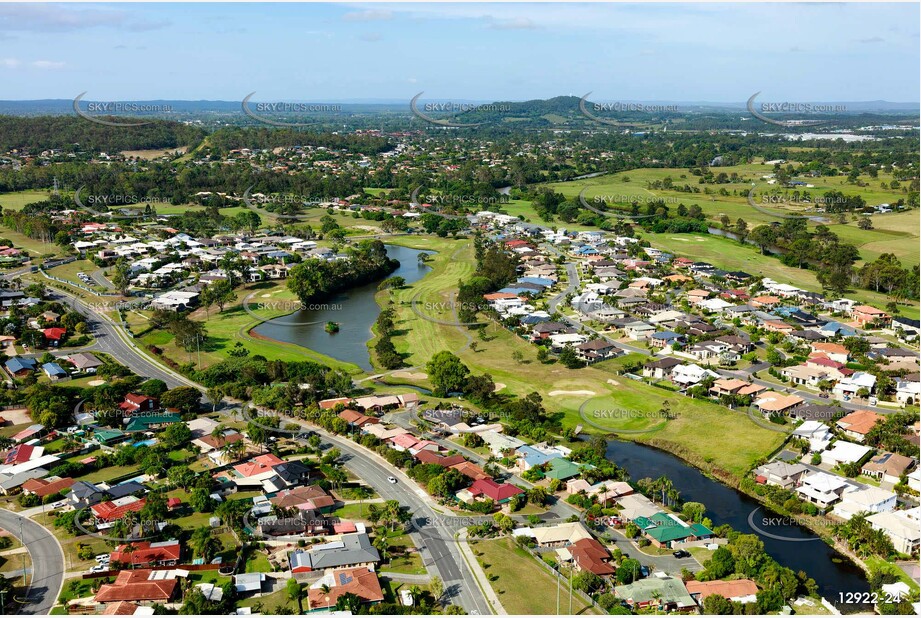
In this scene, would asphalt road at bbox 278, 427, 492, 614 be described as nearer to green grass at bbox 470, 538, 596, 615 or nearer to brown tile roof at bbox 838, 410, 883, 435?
green grass at bbox 470, 538, 596, 615

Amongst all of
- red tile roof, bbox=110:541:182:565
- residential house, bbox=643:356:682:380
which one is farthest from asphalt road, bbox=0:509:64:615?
residential house, bbox=643:356:682:380

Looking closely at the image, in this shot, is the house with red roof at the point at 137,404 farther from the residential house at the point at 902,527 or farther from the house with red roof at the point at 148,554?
the residential house at the point at 902,527

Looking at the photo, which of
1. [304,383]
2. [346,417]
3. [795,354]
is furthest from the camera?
[795,354]

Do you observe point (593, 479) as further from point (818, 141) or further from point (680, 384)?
point (818, 141)

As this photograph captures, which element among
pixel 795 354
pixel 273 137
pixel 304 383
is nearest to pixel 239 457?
pixel 304 383

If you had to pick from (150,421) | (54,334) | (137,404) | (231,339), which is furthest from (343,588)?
(54,334)

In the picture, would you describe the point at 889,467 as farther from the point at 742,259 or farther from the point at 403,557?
the point at 742,259

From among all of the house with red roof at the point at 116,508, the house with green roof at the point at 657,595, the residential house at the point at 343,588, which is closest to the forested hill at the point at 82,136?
the house with red roof at the point at 116,508
